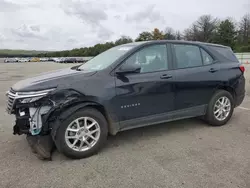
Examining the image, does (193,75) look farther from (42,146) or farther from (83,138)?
(42,146)

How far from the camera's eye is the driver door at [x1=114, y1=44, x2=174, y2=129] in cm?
359

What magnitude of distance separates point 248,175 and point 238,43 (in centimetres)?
7328

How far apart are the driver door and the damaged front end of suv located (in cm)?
74

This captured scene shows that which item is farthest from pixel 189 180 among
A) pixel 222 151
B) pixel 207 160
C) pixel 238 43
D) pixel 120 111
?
pixel 238 43

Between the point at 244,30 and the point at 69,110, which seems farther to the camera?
the point at 244,30

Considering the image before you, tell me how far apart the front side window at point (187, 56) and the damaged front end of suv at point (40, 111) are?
1.98 m

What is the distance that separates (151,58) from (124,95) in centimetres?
87

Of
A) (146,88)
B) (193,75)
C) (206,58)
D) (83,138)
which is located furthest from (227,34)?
(83,138)

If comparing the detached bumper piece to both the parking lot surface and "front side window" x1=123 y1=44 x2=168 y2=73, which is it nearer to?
the parking lot surface

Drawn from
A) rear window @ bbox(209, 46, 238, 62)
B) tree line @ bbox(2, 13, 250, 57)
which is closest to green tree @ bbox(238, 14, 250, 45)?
tree line @ bbox(2, 13, 250, 57)

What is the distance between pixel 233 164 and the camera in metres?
3.16

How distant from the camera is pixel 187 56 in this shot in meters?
4.32

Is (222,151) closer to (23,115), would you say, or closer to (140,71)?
(140,71)

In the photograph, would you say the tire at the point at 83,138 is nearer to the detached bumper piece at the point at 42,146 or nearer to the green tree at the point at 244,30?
the detached bumper piece at the point at 42,146
